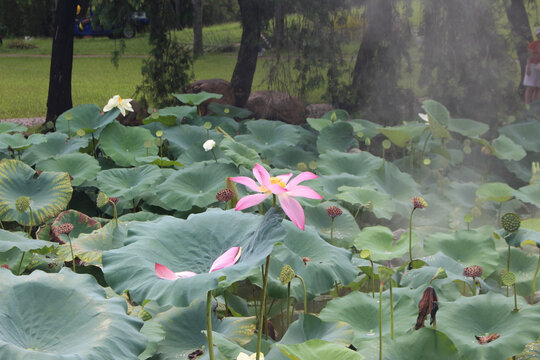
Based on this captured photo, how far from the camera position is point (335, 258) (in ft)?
5.10

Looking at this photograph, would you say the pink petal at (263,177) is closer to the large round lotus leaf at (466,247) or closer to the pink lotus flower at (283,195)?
the pink lotus flower at (283,195)

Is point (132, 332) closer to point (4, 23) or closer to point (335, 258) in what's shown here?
point (335, 258)

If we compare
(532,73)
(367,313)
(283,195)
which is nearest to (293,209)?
(283,195)

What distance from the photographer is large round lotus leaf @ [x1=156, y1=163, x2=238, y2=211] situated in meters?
2.24

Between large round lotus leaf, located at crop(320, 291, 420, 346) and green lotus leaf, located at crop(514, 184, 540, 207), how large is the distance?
1.22 meters

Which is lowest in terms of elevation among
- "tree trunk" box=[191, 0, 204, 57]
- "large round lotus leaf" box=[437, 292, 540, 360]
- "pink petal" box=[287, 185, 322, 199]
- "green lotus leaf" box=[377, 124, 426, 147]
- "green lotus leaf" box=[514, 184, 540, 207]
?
"green lotus leaf" box=[514, 184, 540, 207]

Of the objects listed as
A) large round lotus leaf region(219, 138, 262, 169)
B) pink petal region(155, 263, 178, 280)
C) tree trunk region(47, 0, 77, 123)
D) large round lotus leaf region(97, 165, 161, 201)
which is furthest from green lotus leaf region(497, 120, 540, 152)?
tree trunk region(47, 0, 77, 123)

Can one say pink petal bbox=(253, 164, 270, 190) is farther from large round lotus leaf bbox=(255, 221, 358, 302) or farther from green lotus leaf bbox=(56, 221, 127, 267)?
green lotus leaf bbox=(56, 221, 127, 267)

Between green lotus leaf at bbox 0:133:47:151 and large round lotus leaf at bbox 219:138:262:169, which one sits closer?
large round lotus leaf at bbox 219:138:262:169

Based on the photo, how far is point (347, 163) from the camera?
9.17 ft

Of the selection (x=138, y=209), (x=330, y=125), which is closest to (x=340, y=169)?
(x=330, y=125)

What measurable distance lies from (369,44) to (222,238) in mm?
3745

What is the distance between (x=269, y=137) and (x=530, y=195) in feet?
4.88

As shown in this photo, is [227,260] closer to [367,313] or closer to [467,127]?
[367,313]
